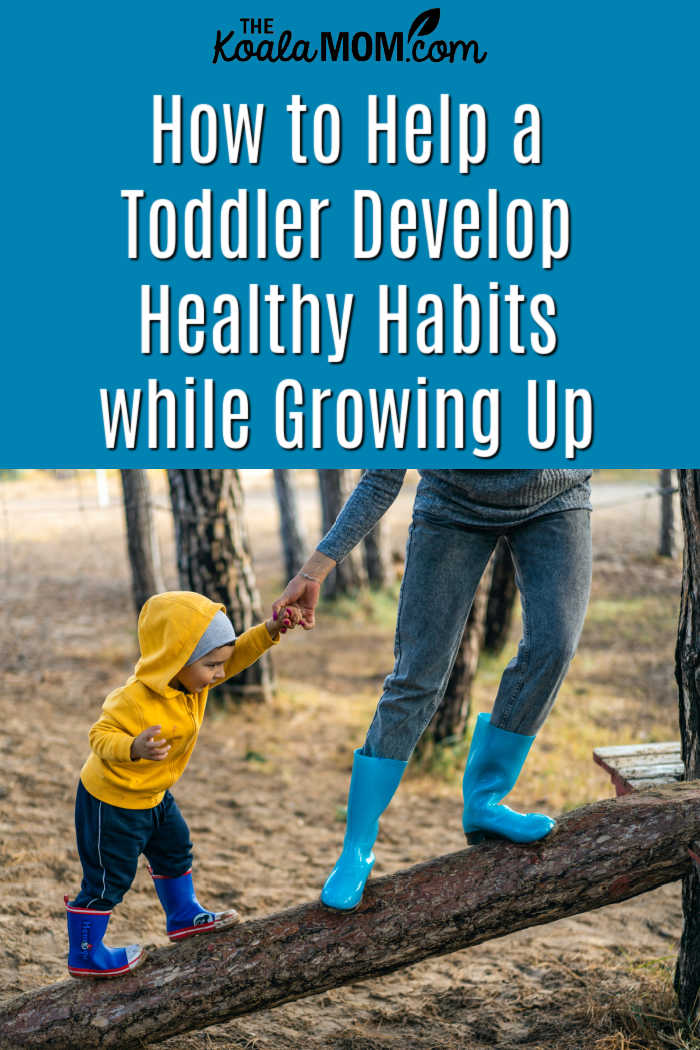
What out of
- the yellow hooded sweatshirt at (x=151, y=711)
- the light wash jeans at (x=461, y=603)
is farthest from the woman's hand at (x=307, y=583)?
the light wash jeans at (x=461, y=603)

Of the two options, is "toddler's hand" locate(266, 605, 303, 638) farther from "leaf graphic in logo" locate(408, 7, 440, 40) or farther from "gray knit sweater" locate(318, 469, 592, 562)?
"leaf graphic in logo" locate(408, 7, 440, 40)

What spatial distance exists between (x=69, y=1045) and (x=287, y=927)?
725 millimetres

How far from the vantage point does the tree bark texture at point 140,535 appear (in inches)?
341

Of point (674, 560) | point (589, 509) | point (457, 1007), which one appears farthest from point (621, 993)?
point (674, 560)

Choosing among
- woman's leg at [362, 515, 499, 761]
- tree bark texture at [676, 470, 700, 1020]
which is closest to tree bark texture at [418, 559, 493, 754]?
tree bark texture at [676, 470, 700, 1020]

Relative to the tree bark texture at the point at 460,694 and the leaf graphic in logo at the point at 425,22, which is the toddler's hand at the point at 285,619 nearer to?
the leaf graphic in logo at the point at 425,22

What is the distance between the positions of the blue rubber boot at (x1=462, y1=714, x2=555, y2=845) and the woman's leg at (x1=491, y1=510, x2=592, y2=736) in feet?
0.61

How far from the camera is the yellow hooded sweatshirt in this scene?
2.85 meters

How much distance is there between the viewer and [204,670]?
9.58ft

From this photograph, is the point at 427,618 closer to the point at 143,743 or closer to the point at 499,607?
the point at 143,743

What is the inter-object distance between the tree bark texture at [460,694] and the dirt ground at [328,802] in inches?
10.0

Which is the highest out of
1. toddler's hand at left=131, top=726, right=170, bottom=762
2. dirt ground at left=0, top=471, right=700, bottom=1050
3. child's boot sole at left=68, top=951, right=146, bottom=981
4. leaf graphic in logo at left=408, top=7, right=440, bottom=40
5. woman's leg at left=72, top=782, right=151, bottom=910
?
leaf graphic in logo at left=408, top=7, right=440, bottom=40

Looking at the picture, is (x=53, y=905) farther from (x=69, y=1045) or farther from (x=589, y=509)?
(x=589, y=509)

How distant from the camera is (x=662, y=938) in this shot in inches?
179
